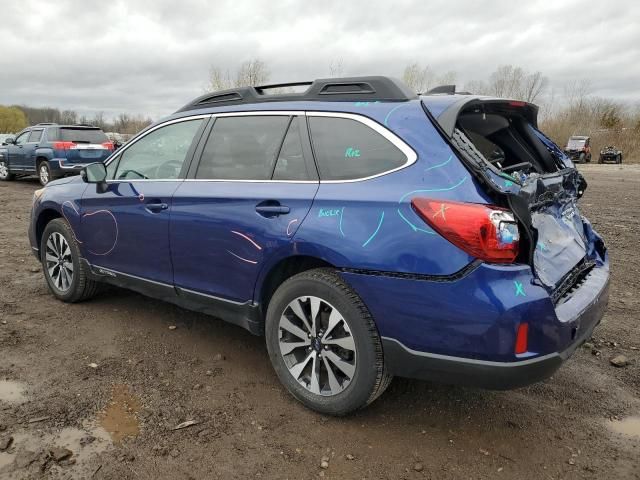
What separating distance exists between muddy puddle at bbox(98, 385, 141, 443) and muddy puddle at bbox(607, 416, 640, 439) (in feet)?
8.48

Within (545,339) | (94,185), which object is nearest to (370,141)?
(545,339)

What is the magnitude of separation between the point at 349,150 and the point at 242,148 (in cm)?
85

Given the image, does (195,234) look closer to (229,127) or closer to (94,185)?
(229,127)

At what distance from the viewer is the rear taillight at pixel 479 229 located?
2.28 metres

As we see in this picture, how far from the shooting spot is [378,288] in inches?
98.3

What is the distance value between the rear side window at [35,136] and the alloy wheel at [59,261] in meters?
10.9

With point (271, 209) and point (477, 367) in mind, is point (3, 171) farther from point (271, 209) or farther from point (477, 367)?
point (477, 367)

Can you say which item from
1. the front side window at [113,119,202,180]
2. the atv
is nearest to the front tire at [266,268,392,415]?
the front side window at [113,119,202,180]

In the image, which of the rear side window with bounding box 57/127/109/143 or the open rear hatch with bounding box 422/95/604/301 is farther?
the rear side window with bounding box 57/127/109/143

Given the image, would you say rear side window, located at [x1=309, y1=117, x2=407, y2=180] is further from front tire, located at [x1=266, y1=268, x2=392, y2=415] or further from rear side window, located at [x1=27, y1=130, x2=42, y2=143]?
rear side window, located at [x1=27, y1=130, x2=42, y2=143]

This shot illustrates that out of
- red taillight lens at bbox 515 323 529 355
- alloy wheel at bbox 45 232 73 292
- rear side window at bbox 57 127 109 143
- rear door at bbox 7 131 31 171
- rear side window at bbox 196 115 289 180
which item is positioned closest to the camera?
red taillight lens at bbox 515 323 529 355

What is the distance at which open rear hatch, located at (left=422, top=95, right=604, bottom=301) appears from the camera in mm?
2422

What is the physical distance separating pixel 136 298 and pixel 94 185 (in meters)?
1.17

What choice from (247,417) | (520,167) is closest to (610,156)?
(520,167)
